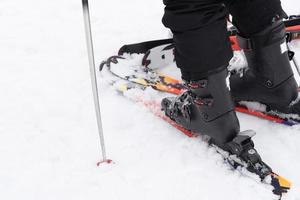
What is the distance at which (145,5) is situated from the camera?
4.33 m

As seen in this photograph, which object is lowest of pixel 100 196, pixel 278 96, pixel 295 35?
pixel 100 196

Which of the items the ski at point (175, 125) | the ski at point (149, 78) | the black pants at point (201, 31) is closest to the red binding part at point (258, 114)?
the ski at point (149, 78)

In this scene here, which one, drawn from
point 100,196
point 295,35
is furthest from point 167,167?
point 295,35

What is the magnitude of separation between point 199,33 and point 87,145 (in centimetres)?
101

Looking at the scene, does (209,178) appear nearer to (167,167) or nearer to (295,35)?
(167,167)

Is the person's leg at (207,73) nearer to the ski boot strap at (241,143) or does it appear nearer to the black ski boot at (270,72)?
the ski boot strap at (241,143)

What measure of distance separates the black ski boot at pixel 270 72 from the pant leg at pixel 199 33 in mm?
361

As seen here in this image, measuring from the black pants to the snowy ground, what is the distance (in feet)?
1.76

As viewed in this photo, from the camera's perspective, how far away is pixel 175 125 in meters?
2.53

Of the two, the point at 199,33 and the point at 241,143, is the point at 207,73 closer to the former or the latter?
the point at 199,33

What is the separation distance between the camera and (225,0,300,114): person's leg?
2.13 meters

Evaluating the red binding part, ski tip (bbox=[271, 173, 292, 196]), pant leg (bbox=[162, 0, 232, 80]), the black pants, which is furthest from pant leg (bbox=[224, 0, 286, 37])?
ski tip (bbox=[271, 173, 292, 196])

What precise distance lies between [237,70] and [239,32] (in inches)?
20.6

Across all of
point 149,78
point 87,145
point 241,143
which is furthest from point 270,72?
point 87,145
